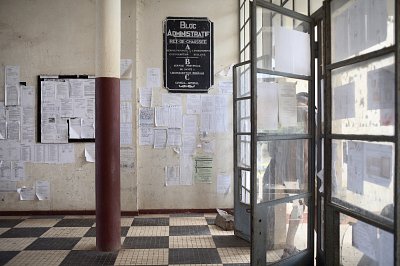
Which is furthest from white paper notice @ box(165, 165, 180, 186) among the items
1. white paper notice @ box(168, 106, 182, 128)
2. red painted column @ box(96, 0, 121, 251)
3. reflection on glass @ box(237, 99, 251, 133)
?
red painted column @ box(96, 0, 121, 251)

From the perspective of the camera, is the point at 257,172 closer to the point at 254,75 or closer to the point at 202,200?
the point at 254,75

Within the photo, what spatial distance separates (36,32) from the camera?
5.32 metres

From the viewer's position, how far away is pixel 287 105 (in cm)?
300

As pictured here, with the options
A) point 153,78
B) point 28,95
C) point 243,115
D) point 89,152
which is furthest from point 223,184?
point 28,95

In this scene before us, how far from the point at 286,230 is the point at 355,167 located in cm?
97

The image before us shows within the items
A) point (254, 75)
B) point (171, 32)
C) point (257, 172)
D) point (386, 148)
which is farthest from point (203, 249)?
point (171, 32)

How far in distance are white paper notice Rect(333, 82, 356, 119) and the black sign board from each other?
298cm

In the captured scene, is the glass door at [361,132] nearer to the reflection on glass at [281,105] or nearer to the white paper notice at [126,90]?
the reflection on glass at [281,105]

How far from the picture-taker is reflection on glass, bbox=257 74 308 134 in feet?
9.36

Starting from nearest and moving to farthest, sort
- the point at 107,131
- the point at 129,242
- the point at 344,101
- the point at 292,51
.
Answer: the point at 344,101 < the point at 292,51 < the point at 107,131 < the point at 129,242

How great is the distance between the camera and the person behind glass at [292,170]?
117 inches

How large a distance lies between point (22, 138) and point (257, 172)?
383 centimetres

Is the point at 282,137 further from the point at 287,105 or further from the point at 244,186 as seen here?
the point at 244,186

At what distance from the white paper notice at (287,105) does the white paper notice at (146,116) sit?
9.11 ft
